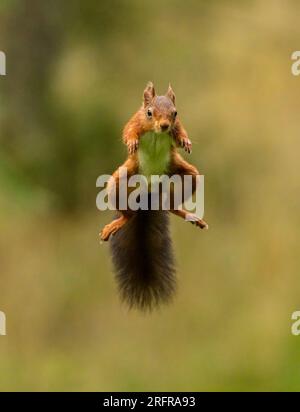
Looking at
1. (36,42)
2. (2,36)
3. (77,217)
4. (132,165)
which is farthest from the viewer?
(2,36)

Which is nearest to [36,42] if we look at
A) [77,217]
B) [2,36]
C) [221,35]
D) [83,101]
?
[83,101]

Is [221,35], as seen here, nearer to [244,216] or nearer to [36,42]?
[36,42]

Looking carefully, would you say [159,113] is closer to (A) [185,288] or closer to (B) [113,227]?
(B) [113,227]

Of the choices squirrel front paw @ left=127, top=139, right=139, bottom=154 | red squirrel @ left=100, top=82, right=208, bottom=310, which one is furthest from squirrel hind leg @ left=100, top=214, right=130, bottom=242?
squirrel front paw @ left=127, top=139, right=139, bottom=154

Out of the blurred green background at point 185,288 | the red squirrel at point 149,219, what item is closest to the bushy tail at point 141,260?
the red squirrel at point 149,219

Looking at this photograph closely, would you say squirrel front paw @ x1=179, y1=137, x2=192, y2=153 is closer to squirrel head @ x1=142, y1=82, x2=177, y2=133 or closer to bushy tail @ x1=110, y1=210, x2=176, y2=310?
squirrel head @ x1=142, y1=82, x2=177, y2=133

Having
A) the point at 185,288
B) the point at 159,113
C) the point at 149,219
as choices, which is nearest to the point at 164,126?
the point at 159,113
